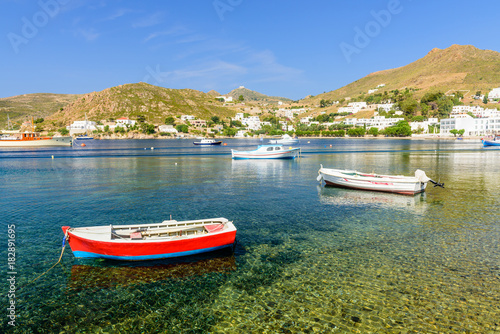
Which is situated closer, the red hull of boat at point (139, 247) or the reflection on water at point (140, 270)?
the reflection on water at point (140, 270)

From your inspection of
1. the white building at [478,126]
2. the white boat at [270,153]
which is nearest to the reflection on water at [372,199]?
the white boat at [270,153]

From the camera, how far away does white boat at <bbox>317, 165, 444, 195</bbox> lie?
2803cm

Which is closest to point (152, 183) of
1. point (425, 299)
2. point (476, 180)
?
point (425, 299)

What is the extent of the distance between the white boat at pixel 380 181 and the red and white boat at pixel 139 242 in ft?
62.4

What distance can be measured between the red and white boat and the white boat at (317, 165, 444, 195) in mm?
19009

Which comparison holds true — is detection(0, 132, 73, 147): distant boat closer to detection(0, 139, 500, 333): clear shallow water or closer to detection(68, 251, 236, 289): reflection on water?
detection(0, 139, 500, 333): clear shallow water

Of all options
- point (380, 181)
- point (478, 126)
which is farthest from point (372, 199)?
point (478, 126)

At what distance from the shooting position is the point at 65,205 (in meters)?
25.2

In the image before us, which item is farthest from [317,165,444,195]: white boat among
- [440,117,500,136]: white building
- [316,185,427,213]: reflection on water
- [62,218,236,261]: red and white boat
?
[440,117,500,136]: white building

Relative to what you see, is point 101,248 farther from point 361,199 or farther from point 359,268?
point 361,199

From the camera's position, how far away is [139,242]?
44.5 ft

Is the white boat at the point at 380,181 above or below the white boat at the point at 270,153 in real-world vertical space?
below

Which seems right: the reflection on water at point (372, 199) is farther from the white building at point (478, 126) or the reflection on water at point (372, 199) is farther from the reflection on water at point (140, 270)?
the white building at point (478, 126)

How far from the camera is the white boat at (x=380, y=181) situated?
28031 millimetres
